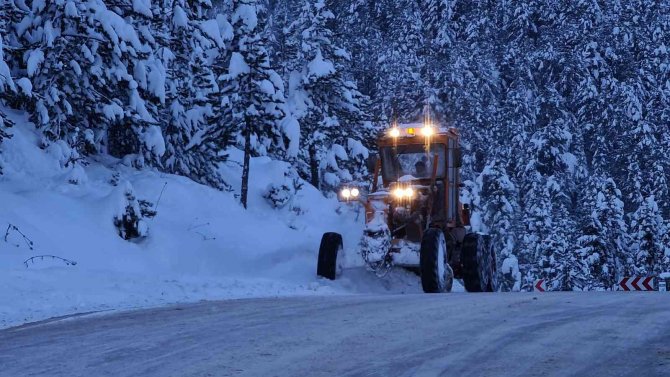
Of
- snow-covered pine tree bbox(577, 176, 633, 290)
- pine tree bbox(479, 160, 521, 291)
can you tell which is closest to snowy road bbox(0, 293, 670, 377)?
snow-covered pine tree bbox(577, 176, 633, 290)

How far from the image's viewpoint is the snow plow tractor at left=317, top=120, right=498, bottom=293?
11.9 meters

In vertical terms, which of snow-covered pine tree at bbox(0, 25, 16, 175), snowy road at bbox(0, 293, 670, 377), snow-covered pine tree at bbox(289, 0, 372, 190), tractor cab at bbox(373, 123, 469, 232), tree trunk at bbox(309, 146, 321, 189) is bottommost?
snowy road at bbox(0, 293, 670, 377)

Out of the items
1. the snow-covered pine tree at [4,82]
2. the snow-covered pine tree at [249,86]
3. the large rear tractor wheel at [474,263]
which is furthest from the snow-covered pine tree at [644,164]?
the snow-covered pine tree at [4,82]

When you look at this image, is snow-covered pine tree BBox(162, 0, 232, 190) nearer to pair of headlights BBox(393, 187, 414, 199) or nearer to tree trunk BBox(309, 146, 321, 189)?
tree trunk BBox(309, 146, 321, 189)

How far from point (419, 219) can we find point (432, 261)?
1.10m

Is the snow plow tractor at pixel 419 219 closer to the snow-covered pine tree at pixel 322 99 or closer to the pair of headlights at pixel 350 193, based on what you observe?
the pair of headlights at pixel 350 193

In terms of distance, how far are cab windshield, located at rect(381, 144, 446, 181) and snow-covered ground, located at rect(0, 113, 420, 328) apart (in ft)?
5.68

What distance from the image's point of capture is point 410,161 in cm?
1327

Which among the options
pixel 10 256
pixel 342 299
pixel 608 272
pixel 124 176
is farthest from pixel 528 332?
pixel 608 272

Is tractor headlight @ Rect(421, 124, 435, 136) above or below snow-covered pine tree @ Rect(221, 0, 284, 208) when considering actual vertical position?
below

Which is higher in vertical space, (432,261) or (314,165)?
(314,165)

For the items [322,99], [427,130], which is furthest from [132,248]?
[322,99]

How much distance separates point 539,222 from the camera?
38625mm

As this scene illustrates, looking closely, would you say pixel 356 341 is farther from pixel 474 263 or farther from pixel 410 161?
pixel 410 161
